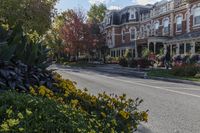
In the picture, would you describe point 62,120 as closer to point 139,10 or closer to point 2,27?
point 2,27

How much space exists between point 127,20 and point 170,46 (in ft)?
69.5

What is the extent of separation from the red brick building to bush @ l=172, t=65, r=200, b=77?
12.6 metres

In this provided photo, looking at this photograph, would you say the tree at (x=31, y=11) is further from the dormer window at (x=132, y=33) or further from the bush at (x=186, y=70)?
the dormer window at (x=132, y=33)

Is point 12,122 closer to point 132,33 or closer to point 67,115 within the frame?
point 67,115

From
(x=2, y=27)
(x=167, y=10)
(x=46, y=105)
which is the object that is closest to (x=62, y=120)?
(x=46, y=105)

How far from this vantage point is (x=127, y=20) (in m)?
68.9

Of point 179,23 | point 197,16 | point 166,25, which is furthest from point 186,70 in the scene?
point 166,25

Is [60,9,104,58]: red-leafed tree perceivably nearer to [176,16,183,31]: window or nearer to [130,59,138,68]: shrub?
[176,16,183,31]: window

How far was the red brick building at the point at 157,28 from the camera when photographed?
45.2m

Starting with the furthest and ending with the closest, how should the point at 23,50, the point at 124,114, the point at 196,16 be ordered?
the point at 196,16, the point at 23,50, the point at 124,114

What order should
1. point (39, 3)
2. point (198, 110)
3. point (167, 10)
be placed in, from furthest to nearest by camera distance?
point (167, 10) → point (39, 3) → point (198, 110)

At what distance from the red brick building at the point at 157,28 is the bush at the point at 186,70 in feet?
41.4

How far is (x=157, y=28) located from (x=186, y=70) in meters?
29.0

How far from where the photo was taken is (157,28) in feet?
186
